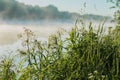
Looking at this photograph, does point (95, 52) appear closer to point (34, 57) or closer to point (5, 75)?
point (34, 57)

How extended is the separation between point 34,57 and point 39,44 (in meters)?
0.29

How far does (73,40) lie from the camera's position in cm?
507

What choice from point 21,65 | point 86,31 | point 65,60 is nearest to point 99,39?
point 86,31

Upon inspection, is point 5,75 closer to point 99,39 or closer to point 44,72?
point 44,72

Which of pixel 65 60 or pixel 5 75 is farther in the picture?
pixel 5 75

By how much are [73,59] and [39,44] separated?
2.01 ft

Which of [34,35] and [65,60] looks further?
[34,35]

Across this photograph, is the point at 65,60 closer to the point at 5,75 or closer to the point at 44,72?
the point at 44,72

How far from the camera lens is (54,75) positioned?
4672 millimetres

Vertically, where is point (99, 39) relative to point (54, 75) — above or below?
above

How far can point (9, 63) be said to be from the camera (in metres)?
5.24

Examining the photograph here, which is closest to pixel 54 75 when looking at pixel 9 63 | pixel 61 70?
pixel 61 70

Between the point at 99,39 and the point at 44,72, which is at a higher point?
the point at 99,39

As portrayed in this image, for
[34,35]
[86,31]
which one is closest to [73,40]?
[86,31]
